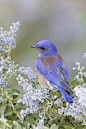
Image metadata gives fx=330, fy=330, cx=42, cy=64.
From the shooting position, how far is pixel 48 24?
3916 mm

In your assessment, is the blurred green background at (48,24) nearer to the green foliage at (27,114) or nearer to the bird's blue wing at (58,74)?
the bird's blue wing at (58,74)

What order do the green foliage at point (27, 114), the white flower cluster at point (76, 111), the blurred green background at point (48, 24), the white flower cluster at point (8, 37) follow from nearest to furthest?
the white flower cluster at point (76, 111), the green foliage at point (27, 114), the white flower cluster at point (8, 37), the blurred green background at point (48, 24)

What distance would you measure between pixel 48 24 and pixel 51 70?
2.16m

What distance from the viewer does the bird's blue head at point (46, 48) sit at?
1.96 meters

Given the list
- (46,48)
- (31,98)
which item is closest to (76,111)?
(31,98)

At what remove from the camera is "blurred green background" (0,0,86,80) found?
3.68 m

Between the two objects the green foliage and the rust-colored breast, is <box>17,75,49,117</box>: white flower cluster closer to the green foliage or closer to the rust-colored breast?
the green foliage

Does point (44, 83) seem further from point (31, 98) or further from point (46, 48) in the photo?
point (46, 48)

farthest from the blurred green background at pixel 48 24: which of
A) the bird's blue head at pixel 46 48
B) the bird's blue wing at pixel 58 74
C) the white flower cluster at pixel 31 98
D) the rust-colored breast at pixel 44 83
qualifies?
the white flower cluster at pixel 31 98

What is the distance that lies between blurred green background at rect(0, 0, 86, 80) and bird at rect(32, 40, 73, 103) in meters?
1.57

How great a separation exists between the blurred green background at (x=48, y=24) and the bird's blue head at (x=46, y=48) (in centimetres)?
153

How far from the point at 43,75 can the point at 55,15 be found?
229 centimetres

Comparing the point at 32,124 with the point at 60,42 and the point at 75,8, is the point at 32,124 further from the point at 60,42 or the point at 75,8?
the point at 75,8

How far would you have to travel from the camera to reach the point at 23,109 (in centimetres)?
139
